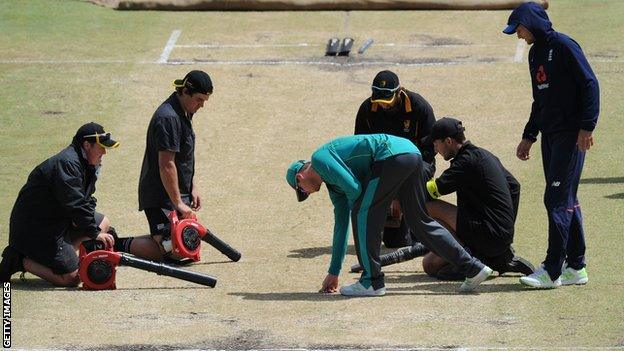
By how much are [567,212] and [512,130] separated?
18.8 feet

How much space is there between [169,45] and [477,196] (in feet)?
30.1

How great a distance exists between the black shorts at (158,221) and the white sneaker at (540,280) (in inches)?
130

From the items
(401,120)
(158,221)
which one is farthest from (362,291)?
(158,221)

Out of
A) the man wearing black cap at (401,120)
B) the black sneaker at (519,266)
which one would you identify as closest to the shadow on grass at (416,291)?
the black sneaker at (519,266)

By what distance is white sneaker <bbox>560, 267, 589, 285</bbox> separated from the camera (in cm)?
1061

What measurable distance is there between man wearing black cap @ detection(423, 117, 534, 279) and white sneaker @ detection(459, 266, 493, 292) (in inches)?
15.6

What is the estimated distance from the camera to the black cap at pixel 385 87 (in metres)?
11.7

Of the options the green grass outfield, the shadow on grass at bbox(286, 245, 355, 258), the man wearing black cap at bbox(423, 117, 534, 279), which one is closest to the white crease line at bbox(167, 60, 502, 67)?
the green grass outfield

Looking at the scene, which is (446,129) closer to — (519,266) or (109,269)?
(519,266)

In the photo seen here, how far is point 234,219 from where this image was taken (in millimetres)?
13359

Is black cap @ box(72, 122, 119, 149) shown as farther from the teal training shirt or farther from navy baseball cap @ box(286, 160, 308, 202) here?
the teal training shirt

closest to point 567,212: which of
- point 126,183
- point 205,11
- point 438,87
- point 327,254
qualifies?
point 327,254

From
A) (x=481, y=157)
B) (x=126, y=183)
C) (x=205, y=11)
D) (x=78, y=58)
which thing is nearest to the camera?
(x=481, y=157)

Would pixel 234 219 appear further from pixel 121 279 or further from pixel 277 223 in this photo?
pixel 121 279
